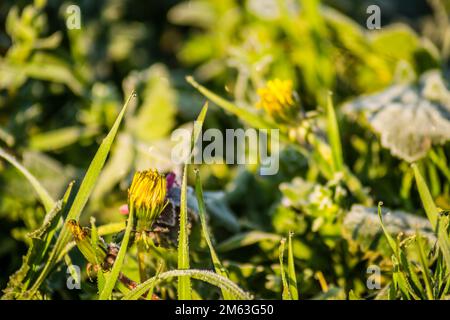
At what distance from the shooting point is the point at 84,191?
1117mm

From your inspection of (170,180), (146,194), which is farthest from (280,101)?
(146,194)

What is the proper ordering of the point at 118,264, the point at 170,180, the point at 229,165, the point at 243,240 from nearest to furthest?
the point at 118,264
the point at 170,180
the point at 243,240
the point at 229,165

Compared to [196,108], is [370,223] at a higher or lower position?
lower

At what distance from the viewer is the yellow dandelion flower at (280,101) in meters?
1.31

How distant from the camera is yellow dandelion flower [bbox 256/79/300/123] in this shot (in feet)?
4.29

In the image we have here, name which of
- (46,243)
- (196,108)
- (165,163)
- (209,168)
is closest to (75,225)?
(46,243)

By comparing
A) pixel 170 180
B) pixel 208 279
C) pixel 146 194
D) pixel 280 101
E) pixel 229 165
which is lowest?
pixel 208 279

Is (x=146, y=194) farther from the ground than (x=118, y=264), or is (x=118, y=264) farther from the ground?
(x=146, y=194)

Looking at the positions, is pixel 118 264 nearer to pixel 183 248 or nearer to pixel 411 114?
pixel 183 248

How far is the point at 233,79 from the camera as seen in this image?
2.10 m

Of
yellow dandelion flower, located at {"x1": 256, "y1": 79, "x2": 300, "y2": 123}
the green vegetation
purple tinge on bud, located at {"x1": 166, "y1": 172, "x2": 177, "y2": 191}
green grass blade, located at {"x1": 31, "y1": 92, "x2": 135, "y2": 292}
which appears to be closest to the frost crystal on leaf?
the green vegetation

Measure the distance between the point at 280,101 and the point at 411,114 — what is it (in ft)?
1.26

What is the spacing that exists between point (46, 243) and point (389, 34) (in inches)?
45.9

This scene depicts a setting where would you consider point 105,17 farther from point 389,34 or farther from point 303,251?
point 303,251
